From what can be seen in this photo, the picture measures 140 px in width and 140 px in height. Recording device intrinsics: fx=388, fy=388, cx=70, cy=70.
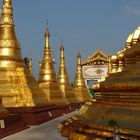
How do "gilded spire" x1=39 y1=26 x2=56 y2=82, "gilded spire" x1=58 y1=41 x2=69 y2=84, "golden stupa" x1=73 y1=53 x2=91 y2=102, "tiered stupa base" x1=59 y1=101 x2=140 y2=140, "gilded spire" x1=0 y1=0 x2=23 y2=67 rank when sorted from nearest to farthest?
1. "tiered stupa base" x1=59 y1=101 x2=140 y2=140
2. "gilded spire" x1=0 y1=0 x2=23 y2=67
3. "gilded spire" x1=39 y1=26 x2=56 y2=82
4. "gilded spire" x1=58 y1=41 x2=69 y2=84
5. "golden stupa" x1=73 y1=53 x2=91 y2=102

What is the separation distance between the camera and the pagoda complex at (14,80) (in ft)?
58.0

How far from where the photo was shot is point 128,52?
7465mm

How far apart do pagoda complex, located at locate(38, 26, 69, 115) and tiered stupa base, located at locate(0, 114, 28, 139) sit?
26.0 feet

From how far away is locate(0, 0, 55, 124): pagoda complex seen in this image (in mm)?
17672

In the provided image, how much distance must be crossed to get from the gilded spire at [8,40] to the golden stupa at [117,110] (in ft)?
38.8

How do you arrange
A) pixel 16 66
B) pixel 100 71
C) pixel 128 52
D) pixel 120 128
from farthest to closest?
pixel 100 71 < pixel 16 66 < pixel 128 52 < pixel 120 128

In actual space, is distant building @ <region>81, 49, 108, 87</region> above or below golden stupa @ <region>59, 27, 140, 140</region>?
above

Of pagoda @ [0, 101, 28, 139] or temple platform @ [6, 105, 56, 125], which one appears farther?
temple platform @ [6, 105, 56, 125]

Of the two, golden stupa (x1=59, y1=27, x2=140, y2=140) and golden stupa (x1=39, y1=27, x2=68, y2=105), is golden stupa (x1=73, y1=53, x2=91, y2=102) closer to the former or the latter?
golden stupa (x1=39, y1=27, x2=68, y2=105)

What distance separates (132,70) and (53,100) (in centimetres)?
1730

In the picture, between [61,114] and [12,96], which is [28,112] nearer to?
[12,96]

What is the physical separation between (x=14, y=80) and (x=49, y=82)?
6.21 metres

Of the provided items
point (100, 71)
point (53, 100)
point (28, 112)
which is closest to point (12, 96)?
point (28, 112)

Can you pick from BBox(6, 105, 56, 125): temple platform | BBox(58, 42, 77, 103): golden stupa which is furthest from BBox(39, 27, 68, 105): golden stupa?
BBox(6, 105, 56, 125): temple platform
